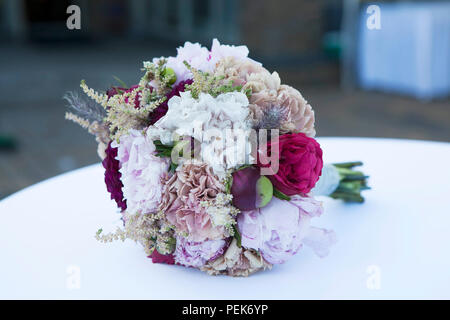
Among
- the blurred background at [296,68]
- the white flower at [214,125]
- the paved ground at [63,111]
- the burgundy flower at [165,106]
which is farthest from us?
the blurred background at [296,68]

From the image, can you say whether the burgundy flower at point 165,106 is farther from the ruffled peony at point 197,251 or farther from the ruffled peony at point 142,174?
A: the ruffled peony at point 197,251

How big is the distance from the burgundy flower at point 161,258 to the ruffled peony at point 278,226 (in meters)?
0.17

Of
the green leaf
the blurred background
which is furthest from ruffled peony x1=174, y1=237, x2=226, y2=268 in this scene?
the blurred background

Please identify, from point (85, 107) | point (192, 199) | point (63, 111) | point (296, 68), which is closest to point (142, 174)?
point (192, 199)

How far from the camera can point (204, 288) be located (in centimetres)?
102

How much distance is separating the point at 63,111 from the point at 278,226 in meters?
6.31

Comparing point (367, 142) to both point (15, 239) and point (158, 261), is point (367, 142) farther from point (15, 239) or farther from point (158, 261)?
point (15, 239)

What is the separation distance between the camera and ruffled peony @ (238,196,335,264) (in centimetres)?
100

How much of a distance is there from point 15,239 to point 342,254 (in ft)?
2.40

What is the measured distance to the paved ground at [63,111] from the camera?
4.94 meters

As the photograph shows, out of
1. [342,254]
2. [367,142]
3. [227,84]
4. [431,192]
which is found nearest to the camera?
[227,84]

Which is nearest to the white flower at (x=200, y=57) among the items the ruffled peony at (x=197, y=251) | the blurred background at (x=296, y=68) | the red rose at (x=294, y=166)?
the red rose at (x=294, y=166)

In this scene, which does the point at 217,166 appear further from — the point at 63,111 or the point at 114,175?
the point at 63,111
